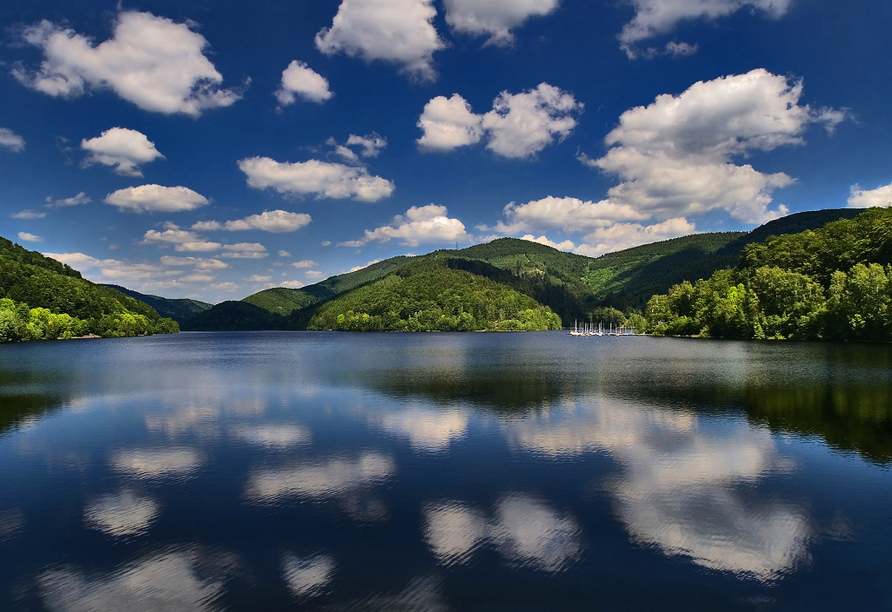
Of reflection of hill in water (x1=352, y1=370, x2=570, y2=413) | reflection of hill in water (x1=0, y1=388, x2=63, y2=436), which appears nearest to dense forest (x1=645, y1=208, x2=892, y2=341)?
reflection of hill in water (x1=352, y1=370, x2=570, y2=413)

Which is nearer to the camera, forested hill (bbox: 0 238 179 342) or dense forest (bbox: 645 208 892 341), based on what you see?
dense forest (bbox: 645 208 892 341)

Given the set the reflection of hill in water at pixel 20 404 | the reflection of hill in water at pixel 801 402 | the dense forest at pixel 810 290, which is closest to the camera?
the reflection of hill in water at pixel 801 402

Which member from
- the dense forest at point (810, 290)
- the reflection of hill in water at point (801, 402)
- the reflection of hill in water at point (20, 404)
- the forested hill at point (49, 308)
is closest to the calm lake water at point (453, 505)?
the reflection of hill in water at point (801, 402)

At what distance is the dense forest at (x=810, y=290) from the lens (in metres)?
88.6

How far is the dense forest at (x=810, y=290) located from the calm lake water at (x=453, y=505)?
65.3 meters

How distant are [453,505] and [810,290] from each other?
11307cm

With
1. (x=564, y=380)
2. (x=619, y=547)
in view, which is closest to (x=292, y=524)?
(x=619, y=547)

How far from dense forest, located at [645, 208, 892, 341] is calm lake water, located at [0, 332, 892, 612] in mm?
65320

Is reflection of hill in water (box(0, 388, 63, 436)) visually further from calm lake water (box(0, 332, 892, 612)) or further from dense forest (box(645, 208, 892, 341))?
dense forest (box(645, 208, 892, 341))

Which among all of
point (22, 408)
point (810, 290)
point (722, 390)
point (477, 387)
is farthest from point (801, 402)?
point (810, 290)

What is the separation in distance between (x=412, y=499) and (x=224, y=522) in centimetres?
618

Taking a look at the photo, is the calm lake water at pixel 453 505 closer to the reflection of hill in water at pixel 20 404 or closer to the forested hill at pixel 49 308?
the reflection of hill in water at pixel 20 404

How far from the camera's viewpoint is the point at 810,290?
334 ft

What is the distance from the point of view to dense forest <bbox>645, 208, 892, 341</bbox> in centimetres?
8856
